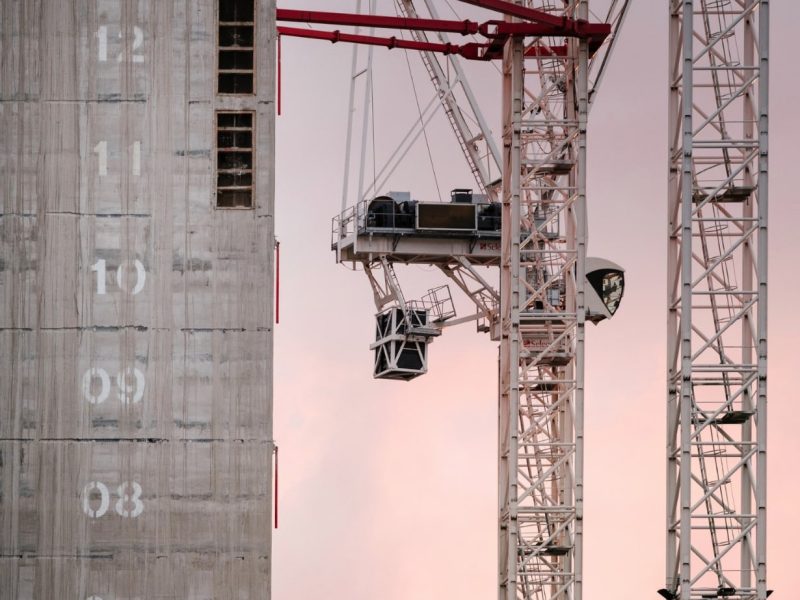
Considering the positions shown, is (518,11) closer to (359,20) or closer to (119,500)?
(359,20)

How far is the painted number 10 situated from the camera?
344ft

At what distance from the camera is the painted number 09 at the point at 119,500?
340 ft

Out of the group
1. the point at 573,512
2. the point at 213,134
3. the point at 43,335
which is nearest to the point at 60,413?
the point at 43,335

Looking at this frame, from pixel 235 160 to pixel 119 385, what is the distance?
30.0 ft

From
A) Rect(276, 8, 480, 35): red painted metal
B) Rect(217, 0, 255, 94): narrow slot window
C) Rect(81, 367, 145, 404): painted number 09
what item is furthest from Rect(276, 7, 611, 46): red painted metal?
Rect(81, 367, 145, 404): painted number 09

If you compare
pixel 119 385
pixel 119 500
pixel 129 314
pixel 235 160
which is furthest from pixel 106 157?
pixel 119 500

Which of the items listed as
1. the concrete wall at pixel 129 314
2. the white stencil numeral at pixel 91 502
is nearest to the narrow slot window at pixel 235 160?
the concrete wall at pixel 129 314

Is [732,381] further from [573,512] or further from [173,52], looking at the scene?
[173,52]

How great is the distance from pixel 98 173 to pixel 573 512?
1020 inches

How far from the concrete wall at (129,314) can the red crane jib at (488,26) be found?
32.1 feet

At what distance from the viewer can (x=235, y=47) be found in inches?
4156

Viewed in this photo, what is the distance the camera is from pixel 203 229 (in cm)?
10481

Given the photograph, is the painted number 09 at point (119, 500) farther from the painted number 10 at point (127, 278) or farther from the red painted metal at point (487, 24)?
the red painted metal at point (487, 24)

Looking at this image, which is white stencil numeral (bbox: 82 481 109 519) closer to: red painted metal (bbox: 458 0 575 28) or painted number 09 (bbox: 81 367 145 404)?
painted number 09 (bbox: 81 367 145 404)
